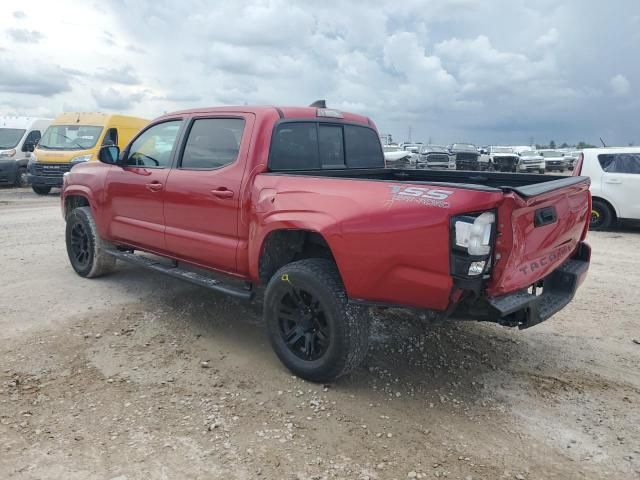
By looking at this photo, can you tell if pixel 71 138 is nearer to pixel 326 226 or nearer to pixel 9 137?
pixel 9 137

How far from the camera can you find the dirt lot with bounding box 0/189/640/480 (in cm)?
277

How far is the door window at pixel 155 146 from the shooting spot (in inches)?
188

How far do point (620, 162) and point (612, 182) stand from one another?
16.0 inches

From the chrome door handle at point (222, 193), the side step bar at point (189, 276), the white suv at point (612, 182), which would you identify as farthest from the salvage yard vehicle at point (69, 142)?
the white suv at point (612, 182)

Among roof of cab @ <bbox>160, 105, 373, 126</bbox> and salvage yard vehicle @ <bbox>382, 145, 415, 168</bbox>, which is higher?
roof of cab @ <bbox>160, 105, 373, 126</bbox>

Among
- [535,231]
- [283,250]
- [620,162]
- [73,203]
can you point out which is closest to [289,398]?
[283,250]

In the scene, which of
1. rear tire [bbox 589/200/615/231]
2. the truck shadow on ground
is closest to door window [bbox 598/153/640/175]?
rear tire [bbox 589/200/615/231]

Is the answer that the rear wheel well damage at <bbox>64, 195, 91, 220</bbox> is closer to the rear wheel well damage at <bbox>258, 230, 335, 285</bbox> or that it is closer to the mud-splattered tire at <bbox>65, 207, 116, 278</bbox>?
the mud-splattered tire at <bbox>65, 207, 116, 278</bbox>

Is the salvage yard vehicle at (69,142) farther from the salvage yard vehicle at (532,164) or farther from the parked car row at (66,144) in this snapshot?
the salvage yard vehicle at (532,164)

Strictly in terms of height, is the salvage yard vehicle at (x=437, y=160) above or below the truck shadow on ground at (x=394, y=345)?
above

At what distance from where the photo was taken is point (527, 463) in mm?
2783

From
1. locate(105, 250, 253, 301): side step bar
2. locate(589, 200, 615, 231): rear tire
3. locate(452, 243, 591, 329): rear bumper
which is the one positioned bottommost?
locate(589, 200, 615, 231): rear tire

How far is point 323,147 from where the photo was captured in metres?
4.55

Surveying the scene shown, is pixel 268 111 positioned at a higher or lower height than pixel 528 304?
higher
